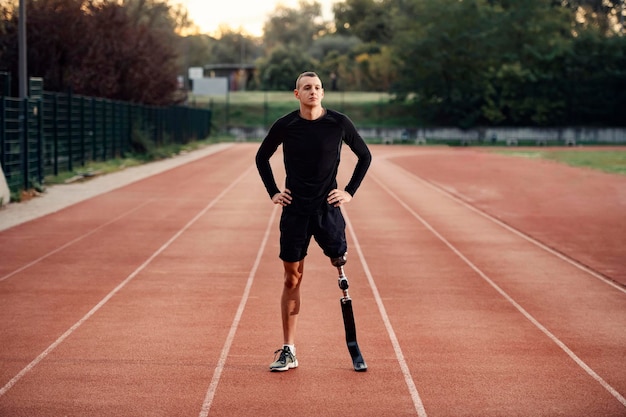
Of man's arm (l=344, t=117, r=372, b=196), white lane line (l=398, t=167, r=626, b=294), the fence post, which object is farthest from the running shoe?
the fence post

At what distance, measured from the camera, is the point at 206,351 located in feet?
25.9

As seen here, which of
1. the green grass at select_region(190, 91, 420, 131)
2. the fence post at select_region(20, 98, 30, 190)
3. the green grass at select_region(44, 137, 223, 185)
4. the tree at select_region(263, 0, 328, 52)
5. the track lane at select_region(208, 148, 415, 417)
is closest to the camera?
the track lane at select_region(208, 148, 415, 417)

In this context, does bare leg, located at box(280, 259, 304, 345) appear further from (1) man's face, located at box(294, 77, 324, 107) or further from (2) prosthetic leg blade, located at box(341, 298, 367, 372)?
(1) man's face, located at box(294, 77, 324, 107)

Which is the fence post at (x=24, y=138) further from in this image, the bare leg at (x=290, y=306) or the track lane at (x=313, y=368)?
the bare leg at (x=290, y=306)

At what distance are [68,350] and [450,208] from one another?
1399cm

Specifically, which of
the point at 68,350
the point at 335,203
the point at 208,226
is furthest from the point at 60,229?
the point at 335,203

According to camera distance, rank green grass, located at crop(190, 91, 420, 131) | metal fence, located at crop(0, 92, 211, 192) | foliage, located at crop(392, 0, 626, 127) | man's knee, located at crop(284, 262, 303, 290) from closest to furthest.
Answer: man's knee, located at crop(284, 262, 303, 290)
metal fence, located at crop(0, 92, 211, 192)
foliage, located at crop(392, 0, 626, 127)
green grass, located at crop(190, 91, 420, 131)

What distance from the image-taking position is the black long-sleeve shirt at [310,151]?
6812 millimetres

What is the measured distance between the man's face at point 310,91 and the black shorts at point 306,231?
2.38 feet

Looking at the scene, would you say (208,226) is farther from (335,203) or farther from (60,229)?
(335,203)

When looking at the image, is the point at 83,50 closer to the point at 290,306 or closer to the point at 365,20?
the point at 290,306

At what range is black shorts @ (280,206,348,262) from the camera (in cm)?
693

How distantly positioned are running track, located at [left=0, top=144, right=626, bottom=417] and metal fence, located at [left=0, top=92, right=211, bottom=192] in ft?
12.5

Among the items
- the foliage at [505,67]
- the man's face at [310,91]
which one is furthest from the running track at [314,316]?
the foliage at [505,67]
